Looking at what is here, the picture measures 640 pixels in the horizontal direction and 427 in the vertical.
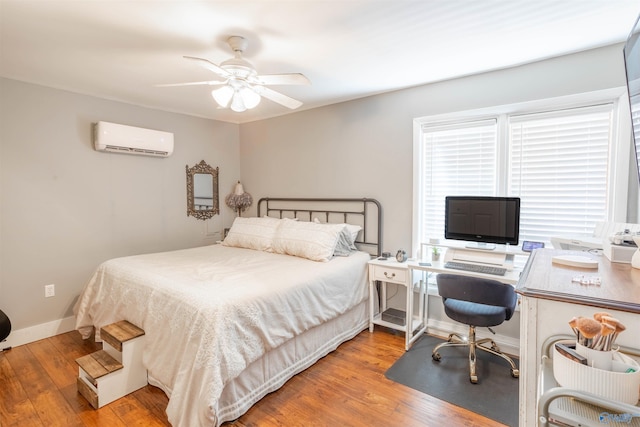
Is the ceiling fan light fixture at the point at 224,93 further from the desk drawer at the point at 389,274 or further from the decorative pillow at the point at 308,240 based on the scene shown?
the desk drawer at the point at 389,274

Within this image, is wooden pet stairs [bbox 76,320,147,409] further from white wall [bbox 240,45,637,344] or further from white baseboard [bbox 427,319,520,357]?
white baseboard [bbox 427,319,520,357]

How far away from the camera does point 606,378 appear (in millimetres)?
849

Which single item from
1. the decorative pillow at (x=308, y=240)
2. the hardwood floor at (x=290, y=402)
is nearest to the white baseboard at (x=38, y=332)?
the hardwood floor at (x=290, y=402)

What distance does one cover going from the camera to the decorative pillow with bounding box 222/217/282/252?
3.44 meters

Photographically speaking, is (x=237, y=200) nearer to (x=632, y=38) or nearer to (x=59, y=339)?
(x=59, y=339)

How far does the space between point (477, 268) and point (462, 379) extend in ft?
2.68

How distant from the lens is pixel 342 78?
9.32ft

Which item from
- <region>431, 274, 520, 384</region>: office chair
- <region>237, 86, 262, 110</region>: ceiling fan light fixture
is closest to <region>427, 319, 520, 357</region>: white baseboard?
<region>431, 274, 520, 384</region>: office chair

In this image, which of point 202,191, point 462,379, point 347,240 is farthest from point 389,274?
point 202,191

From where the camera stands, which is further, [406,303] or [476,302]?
[406,303]

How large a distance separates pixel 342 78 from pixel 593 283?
2.35 m

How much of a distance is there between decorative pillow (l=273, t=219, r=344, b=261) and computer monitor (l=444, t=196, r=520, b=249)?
1036 mm

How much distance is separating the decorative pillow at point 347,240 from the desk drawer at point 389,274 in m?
0.33

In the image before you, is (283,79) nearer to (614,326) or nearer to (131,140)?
(614,326)
